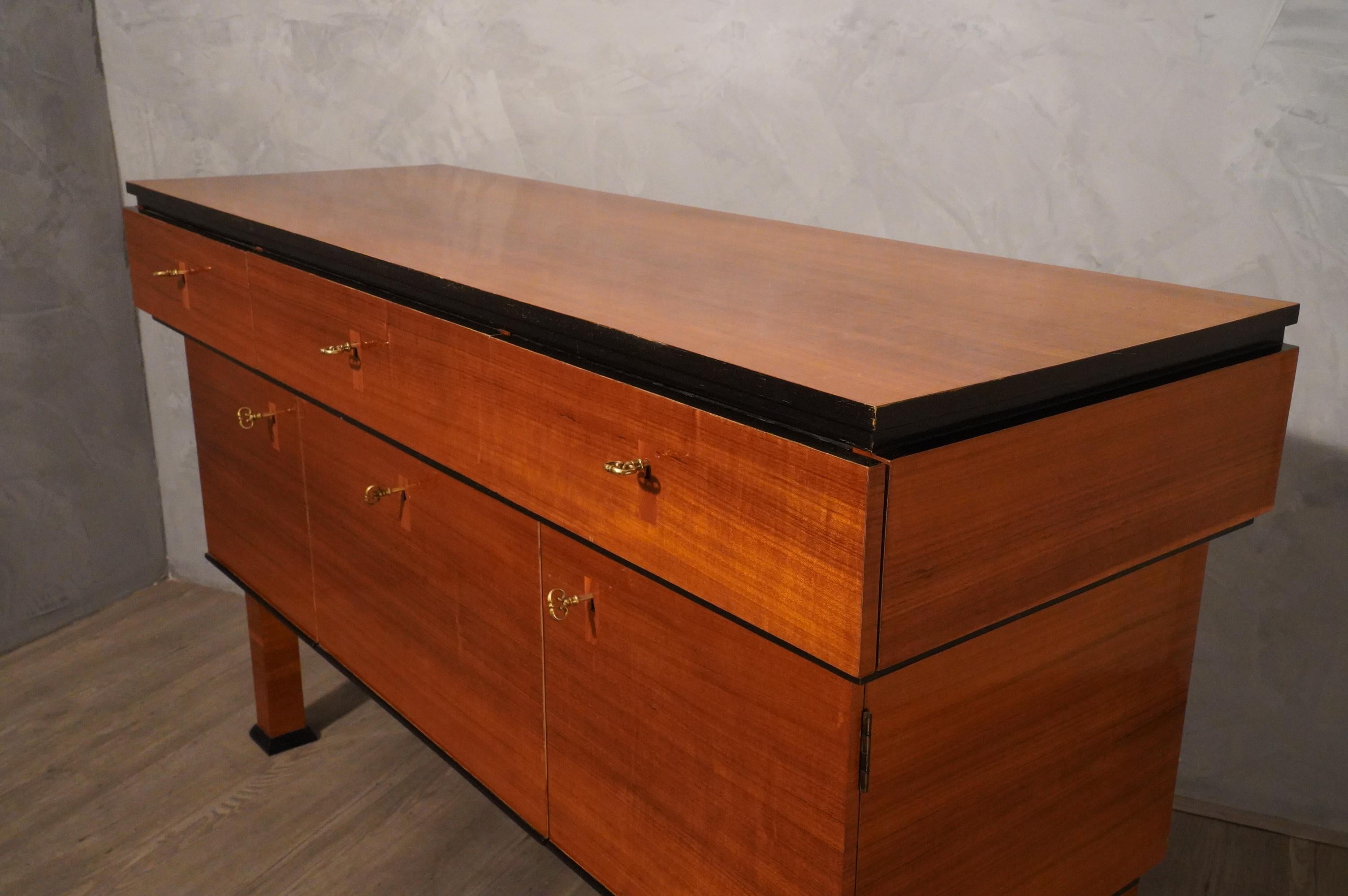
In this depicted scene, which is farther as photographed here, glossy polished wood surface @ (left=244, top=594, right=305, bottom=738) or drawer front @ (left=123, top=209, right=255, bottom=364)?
glossy polished wood surface @ (left=244, top=594, right=305, bottom=738)

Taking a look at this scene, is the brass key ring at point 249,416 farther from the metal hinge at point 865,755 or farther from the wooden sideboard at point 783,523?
the metal hinge at point 865,755

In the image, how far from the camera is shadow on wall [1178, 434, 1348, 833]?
1488mm

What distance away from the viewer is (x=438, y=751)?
1315 millimetres

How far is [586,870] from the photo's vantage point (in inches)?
43.2

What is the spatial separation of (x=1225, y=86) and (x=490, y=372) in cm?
92

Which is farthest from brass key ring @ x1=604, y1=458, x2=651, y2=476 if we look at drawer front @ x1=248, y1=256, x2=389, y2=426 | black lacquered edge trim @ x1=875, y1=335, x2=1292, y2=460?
drawer front @ x1=248, y1=256, x2=389, y2=426

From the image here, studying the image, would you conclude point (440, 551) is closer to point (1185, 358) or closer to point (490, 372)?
point (490, 372)

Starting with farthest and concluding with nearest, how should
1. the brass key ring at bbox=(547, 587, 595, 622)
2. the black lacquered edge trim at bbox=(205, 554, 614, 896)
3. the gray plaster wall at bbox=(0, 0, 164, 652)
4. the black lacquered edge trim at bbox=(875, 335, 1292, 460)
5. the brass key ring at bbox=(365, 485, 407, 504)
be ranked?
the gray plaster wall at bbox=(0, 0, 164, 652) → the brass key ring at bbox=(365, 485, 407, 504) → the black lacquered edge trim at bbox=(205, 554, 614, 896) → the brass key ring at bbox=(547, 587, 595, 622) → the black lacquered edge trim at bbox=(875, 335, 1292, 460)

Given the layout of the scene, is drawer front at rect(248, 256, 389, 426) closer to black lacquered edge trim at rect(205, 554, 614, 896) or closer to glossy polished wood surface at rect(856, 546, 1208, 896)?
black lacquered edge trim at rect(205, 554, 614, 896)

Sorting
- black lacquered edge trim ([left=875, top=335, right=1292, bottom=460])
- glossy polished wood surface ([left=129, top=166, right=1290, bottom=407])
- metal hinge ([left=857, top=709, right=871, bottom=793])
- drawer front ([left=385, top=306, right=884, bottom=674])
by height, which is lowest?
metal hinge ([left=857, top=709, right=871, bottom=793])

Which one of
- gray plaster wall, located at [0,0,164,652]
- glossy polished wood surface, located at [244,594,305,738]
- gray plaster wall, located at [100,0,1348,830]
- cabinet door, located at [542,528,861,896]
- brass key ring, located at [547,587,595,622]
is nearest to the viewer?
cabinet door, located at [542,528,861,896]

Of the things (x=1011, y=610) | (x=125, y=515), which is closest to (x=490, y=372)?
(x=1011, y=610)

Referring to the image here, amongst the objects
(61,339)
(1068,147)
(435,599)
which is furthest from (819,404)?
(61,339)

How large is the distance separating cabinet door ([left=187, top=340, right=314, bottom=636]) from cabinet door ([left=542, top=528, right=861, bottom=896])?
1.83 feet
